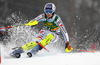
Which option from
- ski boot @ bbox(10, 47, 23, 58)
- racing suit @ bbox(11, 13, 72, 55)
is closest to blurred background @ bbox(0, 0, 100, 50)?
racing suit @ bbox(11, 13, 72, 55)

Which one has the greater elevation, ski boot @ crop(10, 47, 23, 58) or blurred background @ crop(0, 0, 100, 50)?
ski boot @ crop(10, 47, 23, 58)

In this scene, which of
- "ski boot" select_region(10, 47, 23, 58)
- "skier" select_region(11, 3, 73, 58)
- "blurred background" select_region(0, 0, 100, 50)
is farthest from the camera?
→ "blurred background" select_region(0, 0, 100, 50)

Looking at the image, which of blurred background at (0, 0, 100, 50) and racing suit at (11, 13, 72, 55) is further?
blurred background at (0, 0, 100, 50)

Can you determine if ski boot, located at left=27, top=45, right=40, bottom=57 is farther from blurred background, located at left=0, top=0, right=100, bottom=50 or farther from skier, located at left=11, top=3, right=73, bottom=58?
blurred background, located at left=0, top=0, right=100, bottom=50

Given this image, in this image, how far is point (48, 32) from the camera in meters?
7.95

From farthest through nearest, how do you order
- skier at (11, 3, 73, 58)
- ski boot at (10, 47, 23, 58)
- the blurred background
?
the blurred background, skier at (11, 3, 73, 58), ski boot at (10, 47, 23, 58)

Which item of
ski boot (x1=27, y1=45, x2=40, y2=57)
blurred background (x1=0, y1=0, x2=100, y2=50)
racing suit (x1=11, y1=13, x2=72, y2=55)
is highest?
racing suit (x1=11, y1=13, x2=72, y2=55)

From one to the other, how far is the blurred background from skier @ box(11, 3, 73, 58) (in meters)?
8.60

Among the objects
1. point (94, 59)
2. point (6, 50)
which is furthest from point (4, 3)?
point (94, 59)

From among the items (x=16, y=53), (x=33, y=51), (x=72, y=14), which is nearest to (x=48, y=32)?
(x=33, y=51)

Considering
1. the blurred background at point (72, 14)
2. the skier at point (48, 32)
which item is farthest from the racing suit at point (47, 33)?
the blurred background at point (72, 14)

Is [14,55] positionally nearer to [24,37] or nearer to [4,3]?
[24,37]

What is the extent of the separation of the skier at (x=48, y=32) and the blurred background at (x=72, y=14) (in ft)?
28.2

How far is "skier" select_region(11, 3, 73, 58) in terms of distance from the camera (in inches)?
293
